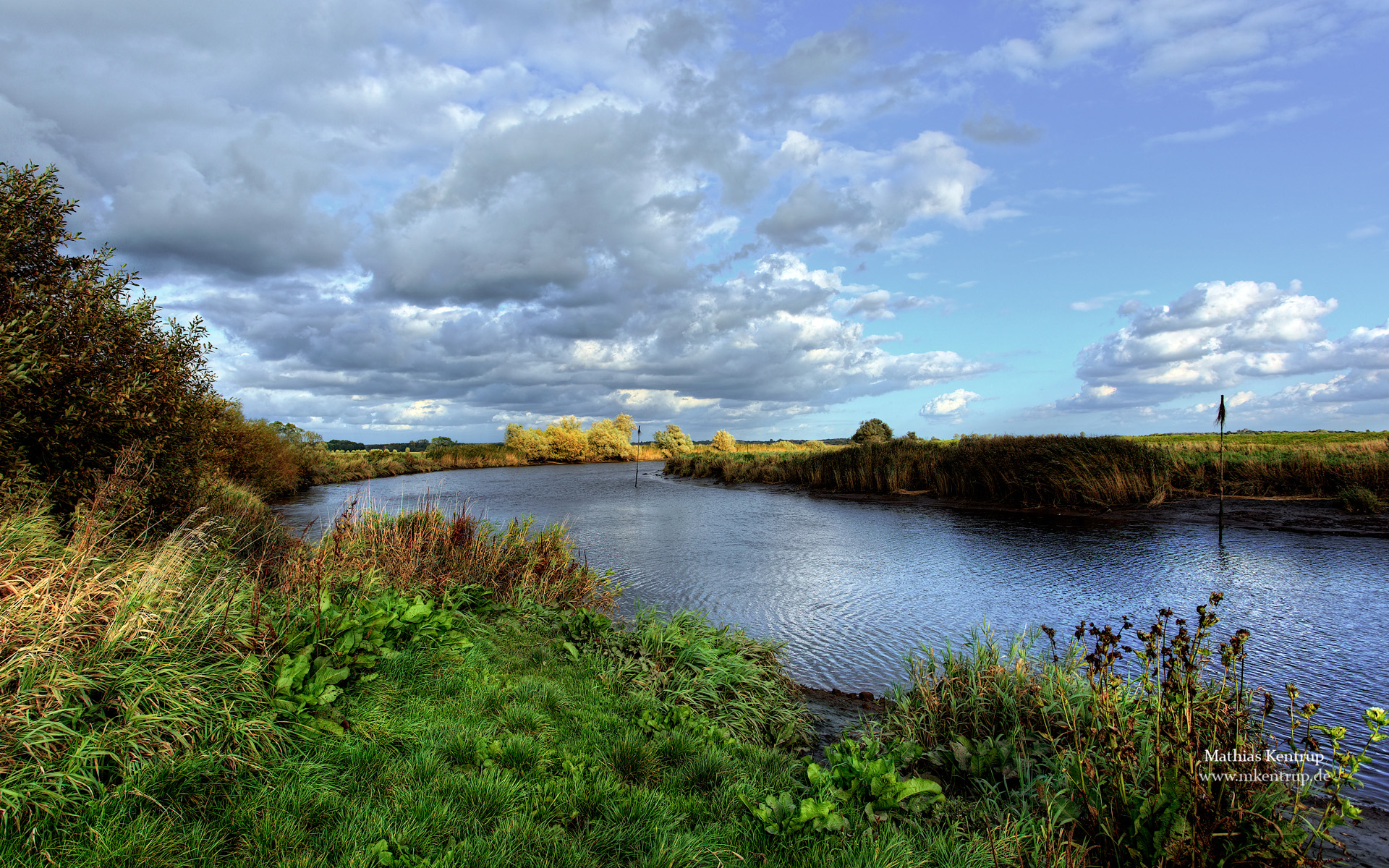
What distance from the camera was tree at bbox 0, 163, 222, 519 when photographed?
597cm

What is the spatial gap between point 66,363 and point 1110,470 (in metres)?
24.7

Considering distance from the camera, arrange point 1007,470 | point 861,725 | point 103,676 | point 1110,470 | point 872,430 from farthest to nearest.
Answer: point 872,430
point 1007,470
point 1110,470
point 861,725
point 103,676

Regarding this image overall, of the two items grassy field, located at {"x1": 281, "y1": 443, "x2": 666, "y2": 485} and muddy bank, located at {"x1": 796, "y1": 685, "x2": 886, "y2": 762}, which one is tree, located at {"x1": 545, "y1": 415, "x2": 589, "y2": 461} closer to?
grassy field, located at {"x1": 281, "y1": 443, "x2": 666, "y2": 485}

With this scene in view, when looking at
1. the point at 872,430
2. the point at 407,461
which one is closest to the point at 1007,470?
the point at 872,430

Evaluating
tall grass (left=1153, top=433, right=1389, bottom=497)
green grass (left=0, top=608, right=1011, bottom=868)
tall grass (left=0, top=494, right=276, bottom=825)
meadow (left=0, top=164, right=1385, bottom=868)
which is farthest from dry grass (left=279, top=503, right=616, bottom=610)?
tall grass (left=1153, top=433, right=1389, bottom=497)

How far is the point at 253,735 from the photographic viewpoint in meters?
3.29

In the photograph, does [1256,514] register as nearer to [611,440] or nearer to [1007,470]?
[1007,470]

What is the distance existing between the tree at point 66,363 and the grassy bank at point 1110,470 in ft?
77.0

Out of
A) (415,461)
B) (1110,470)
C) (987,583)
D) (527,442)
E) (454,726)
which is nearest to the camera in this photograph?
(454,726)

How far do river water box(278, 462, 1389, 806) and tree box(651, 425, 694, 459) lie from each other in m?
58.7

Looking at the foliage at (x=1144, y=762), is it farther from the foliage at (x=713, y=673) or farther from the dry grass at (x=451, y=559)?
the dry grass at (x=451, y=559)

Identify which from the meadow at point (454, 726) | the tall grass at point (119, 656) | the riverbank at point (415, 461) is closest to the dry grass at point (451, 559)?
the meadow at point (454, 726)

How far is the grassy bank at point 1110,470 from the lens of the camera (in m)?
18.3

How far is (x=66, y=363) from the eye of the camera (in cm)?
628
